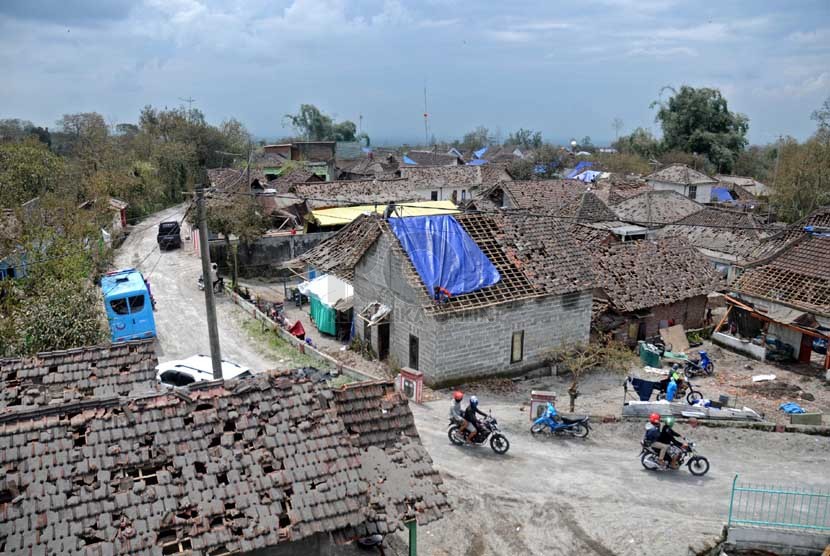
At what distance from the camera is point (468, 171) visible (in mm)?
66688

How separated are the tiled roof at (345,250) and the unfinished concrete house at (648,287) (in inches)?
392

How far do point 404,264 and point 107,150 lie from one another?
47059mm

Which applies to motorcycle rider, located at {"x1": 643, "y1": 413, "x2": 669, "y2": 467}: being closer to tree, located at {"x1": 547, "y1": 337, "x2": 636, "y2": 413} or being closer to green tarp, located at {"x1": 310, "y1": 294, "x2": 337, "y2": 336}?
tree, located at {"x1": 547, "y1": 337, "x2": 636, "y2": 413}

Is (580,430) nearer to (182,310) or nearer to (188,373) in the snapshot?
(188,373)

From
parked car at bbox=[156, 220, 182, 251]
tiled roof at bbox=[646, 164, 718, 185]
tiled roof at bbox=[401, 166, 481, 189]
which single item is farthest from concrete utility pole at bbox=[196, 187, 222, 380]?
tiled roof at bbox=[646, 164, 718, 185]

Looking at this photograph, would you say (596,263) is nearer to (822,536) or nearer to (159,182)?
(822,536)

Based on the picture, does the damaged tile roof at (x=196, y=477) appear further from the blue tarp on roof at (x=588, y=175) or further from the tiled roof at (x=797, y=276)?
the blue tarp on roof at (x=588, y=175)

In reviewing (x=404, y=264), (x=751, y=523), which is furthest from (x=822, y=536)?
(x=404, y=264)

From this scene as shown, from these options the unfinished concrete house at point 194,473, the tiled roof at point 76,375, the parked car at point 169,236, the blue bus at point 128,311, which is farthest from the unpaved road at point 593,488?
the parked car at point 169,236

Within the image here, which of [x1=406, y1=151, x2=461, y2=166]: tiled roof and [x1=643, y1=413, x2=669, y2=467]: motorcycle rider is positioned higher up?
[x1=406, y1=151, x2=461, y2=166]: tiled roof

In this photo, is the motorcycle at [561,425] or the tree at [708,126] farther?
the tree at [708,126]

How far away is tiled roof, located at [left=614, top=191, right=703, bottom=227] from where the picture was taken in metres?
46.5

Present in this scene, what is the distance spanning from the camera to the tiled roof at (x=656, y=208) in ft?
153

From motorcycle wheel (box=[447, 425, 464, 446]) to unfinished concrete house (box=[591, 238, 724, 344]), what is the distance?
37.5 feet
